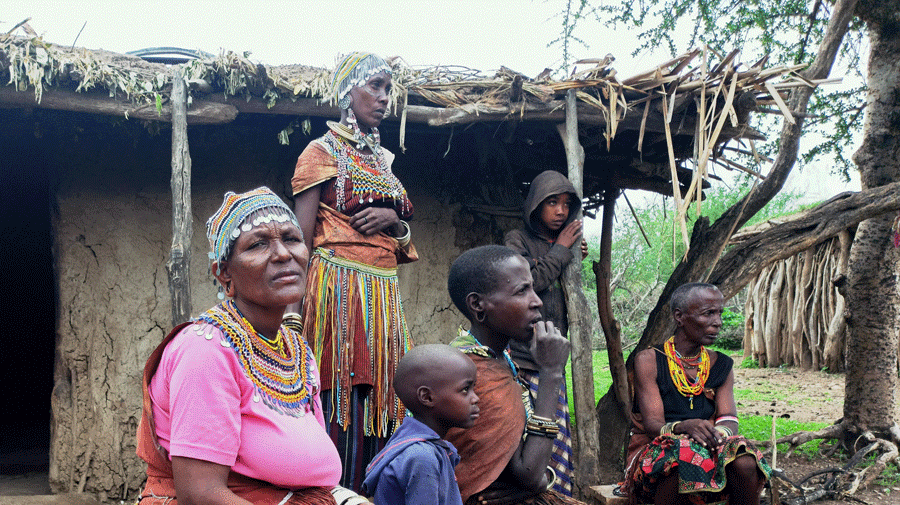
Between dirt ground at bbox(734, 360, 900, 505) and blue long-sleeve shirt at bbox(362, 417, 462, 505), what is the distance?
402cm

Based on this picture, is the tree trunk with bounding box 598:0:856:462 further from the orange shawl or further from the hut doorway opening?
the hut doorway opening

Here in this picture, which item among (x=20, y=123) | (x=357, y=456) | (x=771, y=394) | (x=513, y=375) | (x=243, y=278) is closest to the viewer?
(x=243, y=278)

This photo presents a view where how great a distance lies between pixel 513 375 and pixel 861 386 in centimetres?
461

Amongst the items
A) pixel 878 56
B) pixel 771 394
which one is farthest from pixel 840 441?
pixel 771 394

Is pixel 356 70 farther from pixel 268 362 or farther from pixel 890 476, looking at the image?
pixel 890 476

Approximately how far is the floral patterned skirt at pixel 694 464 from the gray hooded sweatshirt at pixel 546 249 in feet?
3.56

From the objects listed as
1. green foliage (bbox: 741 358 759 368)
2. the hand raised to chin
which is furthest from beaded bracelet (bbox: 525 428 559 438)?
green foliage (bbox: 741 358 759 368)

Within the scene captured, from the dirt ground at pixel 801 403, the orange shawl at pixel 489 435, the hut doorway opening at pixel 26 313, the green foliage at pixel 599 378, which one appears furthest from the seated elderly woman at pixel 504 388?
the green foliage at pixel 599 378

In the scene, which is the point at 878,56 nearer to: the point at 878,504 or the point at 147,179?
the point at 878,504

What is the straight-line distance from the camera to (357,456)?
9.89 ft

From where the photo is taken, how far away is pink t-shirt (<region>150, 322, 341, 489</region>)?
1.57 m

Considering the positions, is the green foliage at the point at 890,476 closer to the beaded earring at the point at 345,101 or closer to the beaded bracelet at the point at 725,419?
the beaded bracelet at the point at 725,419

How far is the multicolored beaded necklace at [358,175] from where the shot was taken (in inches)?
123

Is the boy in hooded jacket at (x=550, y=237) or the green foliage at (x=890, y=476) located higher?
the boy in hooded jacket at (x=550, y=237)
